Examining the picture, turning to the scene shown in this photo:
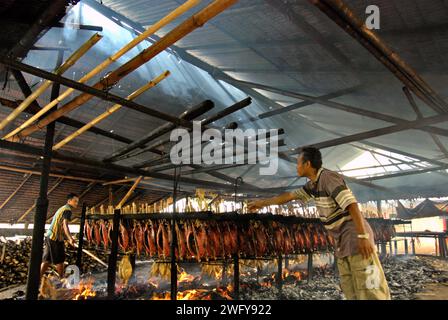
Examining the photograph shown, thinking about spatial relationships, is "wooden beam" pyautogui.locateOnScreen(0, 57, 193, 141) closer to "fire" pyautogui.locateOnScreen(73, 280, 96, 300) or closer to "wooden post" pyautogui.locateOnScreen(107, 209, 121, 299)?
"wooden post" pyautogui.locateOnScreen(107, 209, 121, 299)

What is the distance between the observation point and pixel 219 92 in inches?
357

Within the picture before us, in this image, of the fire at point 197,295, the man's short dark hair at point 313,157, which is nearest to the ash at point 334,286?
the fire at point 197,295

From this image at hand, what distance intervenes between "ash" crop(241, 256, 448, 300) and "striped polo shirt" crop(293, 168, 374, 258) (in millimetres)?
3403

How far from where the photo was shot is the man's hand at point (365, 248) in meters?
3.28

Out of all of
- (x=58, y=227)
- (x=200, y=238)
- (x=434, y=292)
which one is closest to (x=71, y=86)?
(x=200, y=238)

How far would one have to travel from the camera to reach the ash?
A: 22.0 ft

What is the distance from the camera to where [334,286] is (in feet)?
25.7

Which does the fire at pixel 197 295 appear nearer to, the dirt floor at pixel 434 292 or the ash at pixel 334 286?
the ash at pixel 334 286

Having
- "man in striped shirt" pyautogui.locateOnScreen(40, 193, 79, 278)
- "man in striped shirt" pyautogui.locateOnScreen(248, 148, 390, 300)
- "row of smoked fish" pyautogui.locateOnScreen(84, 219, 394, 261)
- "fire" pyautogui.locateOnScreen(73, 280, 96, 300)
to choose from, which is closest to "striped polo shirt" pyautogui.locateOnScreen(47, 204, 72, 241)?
"man in striped shirt" pyautogui.locateOnScreen(40, 193, 79, 278)

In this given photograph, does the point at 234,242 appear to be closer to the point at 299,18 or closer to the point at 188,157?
the point at 188,157

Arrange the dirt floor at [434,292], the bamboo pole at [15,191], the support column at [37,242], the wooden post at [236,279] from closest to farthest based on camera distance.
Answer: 1. the support column at [37,242]
2. the wooden post at [236,279]
3. the dirt floor at [434,292]
4. the bamboo pole at [15,191]
